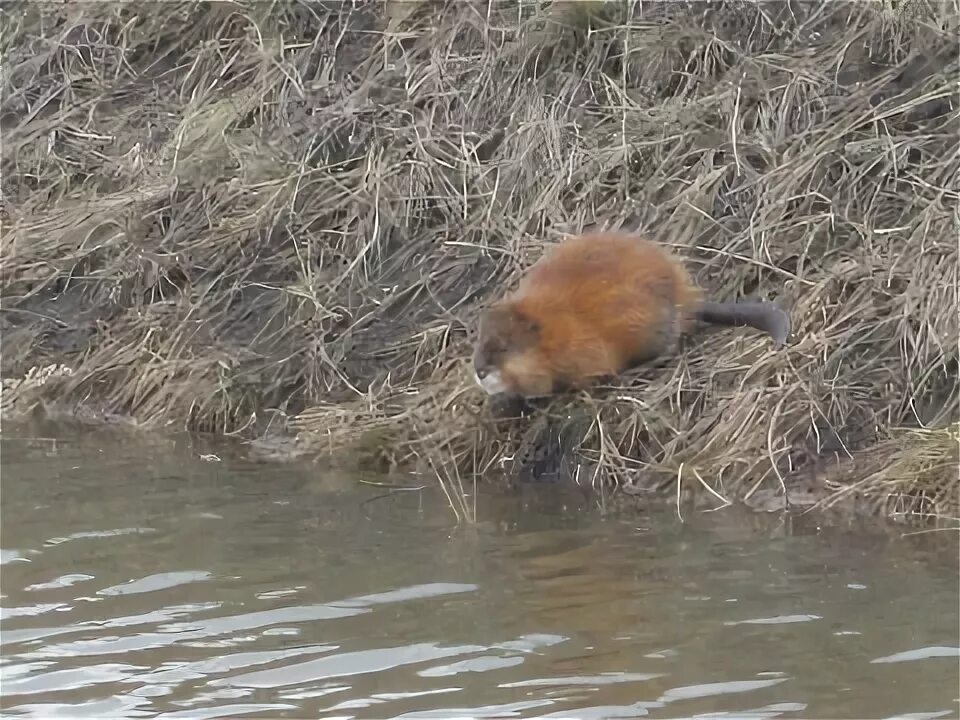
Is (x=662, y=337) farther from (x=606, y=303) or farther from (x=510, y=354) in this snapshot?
(x=510, y=354)

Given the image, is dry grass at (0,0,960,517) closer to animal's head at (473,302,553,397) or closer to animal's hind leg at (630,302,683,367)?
animal's hind leg at (630,302,683,367)

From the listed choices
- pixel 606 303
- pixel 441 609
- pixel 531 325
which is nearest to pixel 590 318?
pixel 606 303

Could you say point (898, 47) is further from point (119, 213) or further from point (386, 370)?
point (119, 213)

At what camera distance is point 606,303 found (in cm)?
479

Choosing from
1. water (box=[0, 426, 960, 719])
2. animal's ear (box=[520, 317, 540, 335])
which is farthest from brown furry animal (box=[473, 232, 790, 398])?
water (box=[0, 426, 960, 719])

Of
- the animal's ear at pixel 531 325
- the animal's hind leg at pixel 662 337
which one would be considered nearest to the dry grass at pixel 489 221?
the animal's hind leg at pixel 662 337

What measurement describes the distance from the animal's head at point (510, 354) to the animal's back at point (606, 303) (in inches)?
1.7

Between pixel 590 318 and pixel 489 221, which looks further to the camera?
pixel 489 221

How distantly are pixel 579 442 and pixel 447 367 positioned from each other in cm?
69

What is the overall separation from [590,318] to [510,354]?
1.01 ft

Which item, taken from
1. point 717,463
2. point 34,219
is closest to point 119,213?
point 34,219

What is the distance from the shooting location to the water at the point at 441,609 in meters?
3.23

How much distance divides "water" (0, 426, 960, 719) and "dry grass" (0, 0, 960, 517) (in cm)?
39

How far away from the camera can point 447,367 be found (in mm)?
5391
